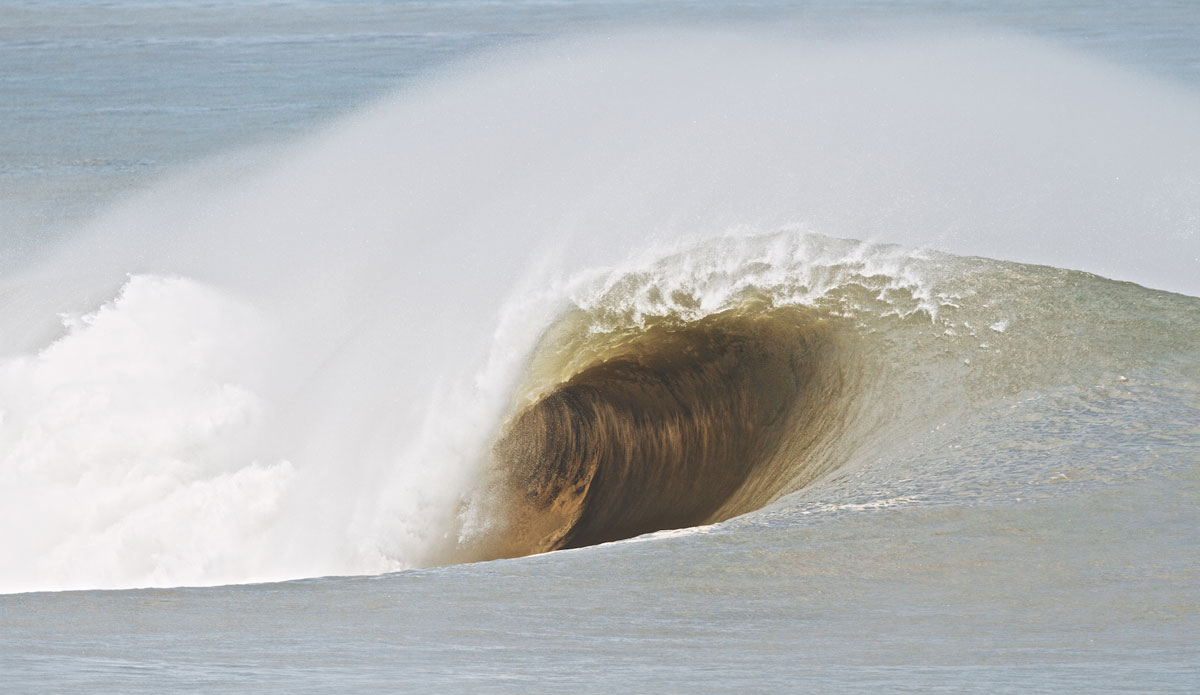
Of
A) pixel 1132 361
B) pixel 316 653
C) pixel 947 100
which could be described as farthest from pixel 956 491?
pixel 947 100

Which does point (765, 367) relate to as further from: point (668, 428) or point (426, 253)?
point (426, 253)

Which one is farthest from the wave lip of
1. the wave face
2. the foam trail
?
the foam trail

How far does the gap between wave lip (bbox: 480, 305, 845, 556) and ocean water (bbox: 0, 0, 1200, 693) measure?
26 millimetres

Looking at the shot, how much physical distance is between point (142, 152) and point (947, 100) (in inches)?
430

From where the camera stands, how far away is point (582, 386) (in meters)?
8.12

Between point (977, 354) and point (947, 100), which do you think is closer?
point (977, 354)

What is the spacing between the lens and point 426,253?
9.20 m

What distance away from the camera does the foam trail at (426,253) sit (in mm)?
7191

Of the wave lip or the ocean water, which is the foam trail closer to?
the ocean water

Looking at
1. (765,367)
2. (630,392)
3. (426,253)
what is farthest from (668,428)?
(426,253)

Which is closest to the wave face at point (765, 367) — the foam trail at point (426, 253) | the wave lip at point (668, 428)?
the wave lip at point (668, 428)

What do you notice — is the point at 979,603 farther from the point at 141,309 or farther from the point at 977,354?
the point at 141,309

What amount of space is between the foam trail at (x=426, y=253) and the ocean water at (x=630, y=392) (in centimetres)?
3

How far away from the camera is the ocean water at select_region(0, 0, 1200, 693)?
10.9 ft
